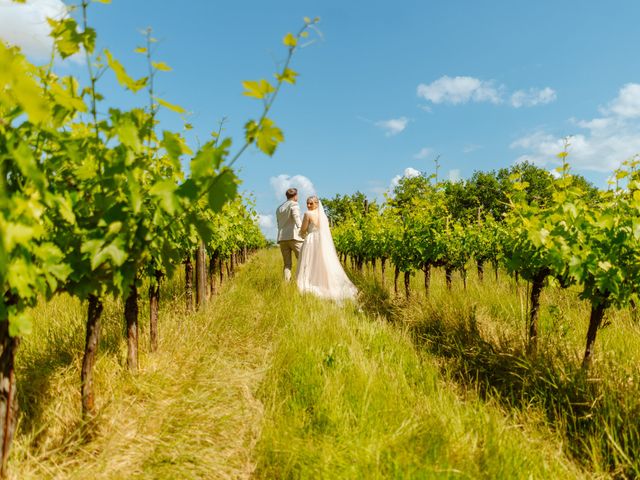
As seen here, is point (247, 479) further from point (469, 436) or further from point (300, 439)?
point (469, 436)

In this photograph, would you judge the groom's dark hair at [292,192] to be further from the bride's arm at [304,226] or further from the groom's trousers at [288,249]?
the groom's trousers at [288,249]

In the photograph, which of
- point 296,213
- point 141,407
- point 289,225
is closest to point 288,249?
Answer: point 289,225

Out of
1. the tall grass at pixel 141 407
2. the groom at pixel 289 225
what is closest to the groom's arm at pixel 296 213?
the groom at pixel 289 225

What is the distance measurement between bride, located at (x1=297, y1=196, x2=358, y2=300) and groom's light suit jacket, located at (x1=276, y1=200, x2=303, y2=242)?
1.07 ft

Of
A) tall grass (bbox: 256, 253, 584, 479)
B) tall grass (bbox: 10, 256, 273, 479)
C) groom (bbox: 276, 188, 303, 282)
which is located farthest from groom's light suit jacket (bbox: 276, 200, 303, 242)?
tall grass (bbox: 256, 253, 584, 479)

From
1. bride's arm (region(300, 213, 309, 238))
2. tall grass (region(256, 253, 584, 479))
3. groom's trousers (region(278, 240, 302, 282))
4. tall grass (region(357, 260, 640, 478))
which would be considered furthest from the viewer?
groom's trousers (region(278, 240, 302, 282))

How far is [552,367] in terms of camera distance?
3.60 m

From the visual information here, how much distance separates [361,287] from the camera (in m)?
9.59

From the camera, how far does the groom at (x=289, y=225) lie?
894 cm

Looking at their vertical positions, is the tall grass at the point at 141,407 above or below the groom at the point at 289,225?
below

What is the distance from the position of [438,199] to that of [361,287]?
10.8ft

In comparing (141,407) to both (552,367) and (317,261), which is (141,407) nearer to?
(552,367)

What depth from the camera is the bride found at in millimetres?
8539

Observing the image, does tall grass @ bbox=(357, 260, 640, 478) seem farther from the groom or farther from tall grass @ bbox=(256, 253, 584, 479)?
the groom
